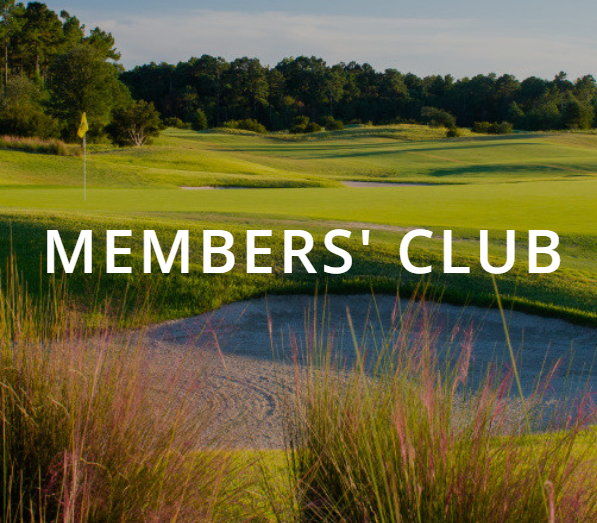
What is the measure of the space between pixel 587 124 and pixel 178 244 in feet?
258

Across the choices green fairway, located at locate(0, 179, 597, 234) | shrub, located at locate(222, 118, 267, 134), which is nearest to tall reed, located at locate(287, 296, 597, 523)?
green fairway, located at locate(0, 179, 597, 234)

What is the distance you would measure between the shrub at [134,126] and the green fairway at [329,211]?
1396cm

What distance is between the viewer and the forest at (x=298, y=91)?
8444 centimetres

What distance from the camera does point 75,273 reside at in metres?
10.1

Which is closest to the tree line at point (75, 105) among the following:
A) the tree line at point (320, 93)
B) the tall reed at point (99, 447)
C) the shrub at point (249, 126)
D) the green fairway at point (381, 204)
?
the shrub at point (249, 126)

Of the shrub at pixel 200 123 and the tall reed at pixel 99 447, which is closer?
the tall reed at pixel 99 447

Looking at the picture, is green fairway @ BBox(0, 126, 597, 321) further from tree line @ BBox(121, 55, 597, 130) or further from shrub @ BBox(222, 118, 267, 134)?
tree line @ BBox(121, 55, 597, 130)

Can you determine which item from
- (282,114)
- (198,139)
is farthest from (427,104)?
(198,139)

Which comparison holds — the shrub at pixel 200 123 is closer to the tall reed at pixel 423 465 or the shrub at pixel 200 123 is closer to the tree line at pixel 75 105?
the tree line at pixel 75 105

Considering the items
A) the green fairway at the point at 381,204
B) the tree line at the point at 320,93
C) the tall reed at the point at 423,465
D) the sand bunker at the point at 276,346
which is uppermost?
the tree line at the point at 320,93

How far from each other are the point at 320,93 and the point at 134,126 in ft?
165

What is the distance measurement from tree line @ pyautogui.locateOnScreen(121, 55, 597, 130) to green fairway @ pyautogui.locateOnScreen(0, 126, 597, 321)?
49.0 metres

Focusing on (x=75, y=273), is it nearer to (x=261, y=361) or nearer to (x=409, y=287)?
(x=261, y=361)

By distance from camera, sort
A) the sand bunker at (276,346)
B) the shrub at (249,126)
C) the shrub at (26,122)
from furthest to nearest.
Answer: the shrub at (249,126) < the shrub at (26,122) < the sand bunker at (276,346)
